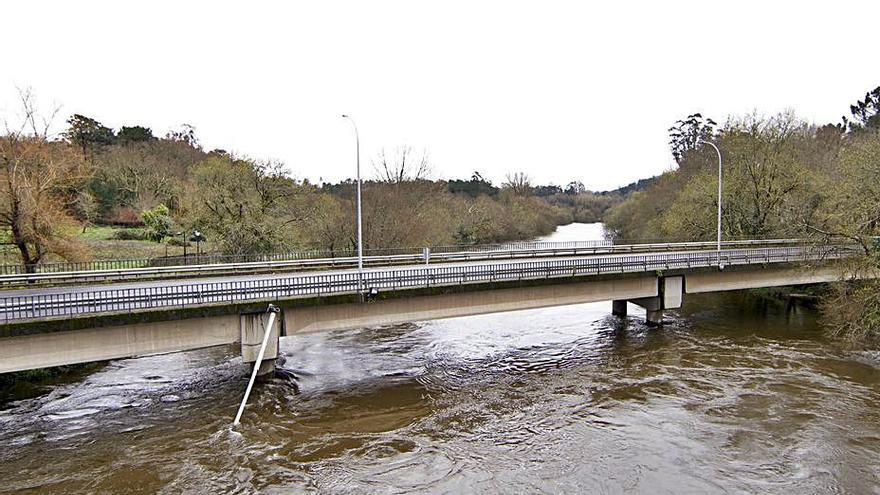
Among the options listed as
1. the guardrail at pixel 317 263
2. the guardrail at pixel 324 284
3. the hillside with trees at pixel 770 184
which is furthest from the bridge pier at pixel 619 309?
the hillside with trees at pixel 770 184

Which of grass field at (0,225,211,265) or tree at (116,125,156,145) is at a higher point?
tree at (116,125,156,145)

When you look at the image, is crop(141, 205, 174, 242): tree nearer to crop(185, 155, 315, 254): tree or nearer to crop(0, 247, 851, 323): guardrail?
crop(185, 155, 315, 254): tree

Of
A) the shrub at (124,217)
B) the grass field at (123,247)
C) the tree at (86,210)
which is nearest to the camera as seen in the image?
the grass field at (123,247)

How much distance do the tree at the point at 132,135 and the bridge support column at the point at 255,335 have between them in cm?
6500

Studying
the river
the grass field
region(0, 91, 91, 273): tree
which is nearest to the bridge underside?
the river

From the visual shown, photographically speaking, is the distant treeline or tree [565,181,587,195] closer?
the distant treeline

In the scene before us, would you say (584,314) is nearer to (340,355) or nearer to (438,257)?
(438,257)

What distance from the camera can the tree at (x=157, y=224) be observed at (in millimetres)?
44719

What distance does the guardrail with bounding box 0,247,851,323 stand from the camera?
14.1 meters

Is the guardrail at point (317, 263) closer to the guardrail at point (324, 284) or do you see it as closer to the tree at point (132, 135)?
the guardrail at point (324, 284)

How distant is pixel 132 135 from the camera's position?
6981 centimetres

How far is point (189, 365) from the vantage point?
2091cm

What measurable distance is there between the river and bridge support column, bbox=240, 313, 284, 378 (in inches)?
55.8

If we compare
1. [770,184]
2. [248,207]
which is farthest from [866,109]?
[248,207]
